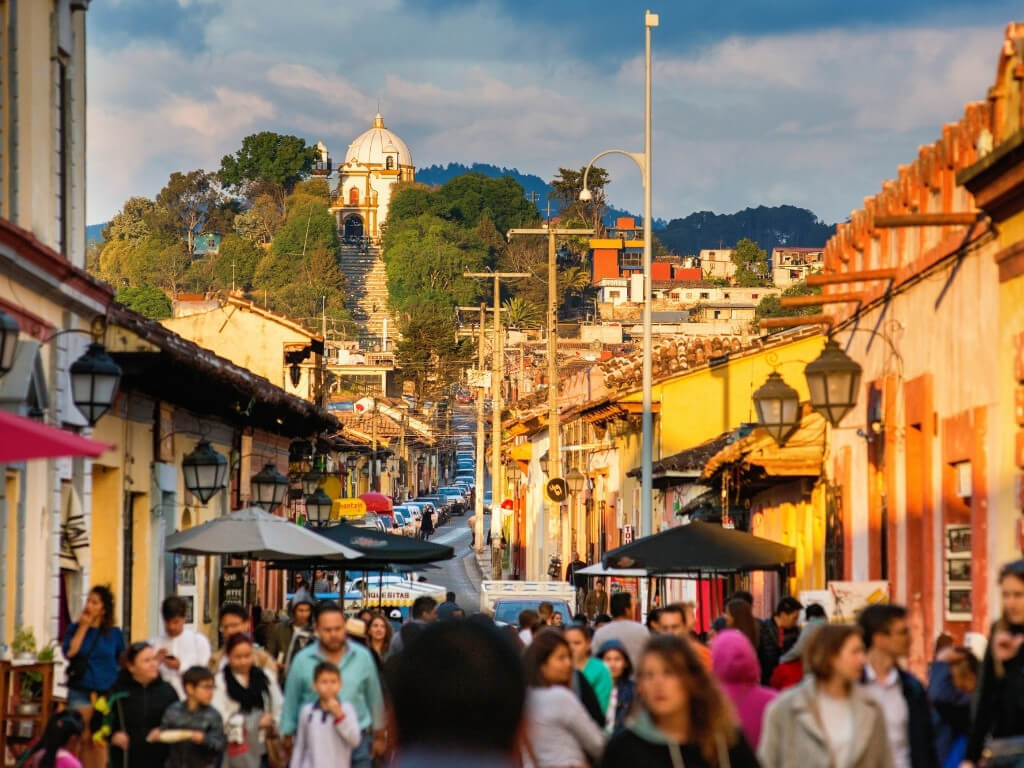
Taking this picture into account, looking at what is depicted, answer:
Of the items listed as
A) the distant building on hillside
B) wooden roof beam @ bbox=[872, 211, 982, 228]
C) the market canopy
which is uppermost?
the distant building on hillside

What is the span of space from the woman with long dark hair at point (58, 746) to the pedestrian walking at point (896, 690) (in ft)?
14.5

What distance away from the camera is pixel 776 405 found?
61.8 feet

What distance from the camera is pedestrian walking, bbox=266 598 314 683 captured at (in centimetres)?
1582

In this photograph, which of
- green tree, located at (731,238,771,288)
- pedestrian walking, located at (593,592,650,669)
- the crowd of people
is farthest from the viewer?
green tree, located at (731,238,771,288)

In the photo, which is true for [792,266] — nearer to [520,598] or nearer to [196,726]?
[520,598]

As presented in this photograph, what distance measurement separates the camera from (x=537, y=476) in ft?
→ 212

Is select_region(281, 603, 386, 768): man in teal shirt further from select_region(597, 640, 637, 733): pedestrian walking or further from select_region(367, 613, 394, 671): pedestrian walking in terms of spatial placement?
select_region(367, 613, 394, 671): pedestrian walking

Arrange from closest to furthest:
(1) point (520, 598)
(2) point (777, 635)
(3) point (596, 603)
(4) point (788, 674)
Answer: (4) point (788, 674) → (2) point (777, 635) → (1) point (520, 598) → (3) point (596, 603)

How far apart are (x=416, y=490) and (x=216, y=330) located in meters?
83.8

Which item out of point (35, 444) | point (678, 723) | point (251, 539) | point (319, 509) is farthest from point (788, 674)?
point (319, 509)

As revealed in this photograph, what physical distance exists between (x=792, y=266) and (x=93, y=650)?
16105 cm

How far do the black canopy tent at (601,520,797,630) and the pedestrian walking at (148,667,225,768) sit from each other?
8.35 metres

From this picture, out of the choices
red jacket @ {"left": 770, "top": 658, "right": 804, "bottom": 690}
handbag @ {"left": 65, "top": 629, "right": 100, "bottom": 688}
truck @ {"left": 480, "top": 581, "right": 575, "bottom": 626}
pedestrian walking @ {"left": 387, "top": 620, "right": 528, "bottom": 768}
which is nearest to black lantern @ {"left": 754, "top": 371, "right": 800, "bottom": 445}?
red jacket @ {"left": 770, "top": 658, "right": 804, "bottom": 690}

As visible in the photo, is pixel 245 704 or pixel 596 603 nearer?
pixel 245 704
